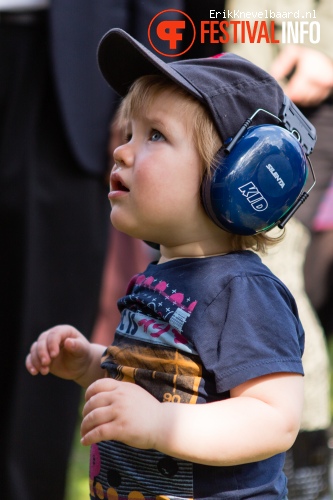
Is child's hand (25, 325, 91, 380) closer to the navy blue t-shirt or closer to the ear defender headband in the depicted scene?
the navy blue t-shirt

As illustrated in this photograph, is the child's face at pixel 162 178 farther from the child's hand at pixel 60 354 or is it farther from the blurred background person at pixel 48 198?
the blurred background person at pixel 48 198

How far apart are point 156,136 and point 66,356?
0.55 metres

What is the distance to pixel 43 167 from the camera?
126 inches

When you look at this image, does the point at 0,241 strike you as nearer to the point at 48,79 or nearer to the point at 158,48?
the point at 48,79

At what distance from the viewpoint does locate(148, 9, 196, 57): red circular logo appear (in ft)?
10.2

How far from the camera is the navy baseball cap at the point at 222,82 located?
1966mm

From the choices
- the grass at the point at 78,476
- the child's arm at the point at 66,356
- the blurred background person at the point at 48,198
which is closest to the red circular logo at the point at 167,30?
the blurred background person at the point at 48,198

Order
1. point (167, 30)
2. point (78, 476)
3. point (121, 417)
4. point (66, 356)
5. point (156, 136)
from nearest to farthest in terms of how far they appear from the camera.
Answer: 1. point (121, 417)
2. point (156, 136)
3. point (66, 356)
4. point (167, 30)
5. point (78, 476)

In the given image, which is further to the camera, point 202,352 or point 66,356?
point 66,356

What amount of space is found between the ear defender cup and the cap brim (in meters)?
0.22

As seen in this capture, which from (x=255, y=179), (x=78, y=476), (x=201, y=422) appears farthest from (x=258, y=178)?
(x=78, y=476)

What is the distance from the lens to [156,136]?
204cm

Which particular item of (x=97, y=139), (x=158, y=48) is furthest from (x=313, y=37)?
(x=97, y=139)

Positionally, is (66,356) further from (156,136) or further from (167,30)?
(167,30)
